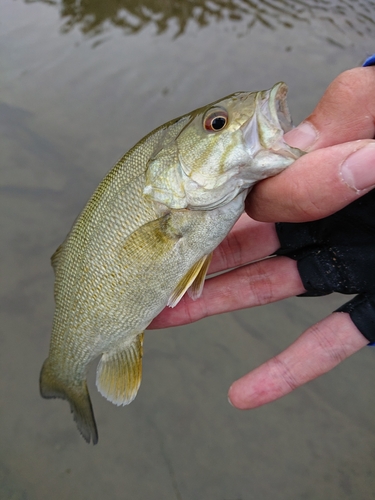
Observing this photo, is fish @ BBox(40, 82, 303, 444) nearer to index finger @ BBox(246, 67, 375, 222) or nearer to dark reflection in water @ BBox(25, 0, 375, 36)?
index finger @ BBox(246, 67, 375, 222)

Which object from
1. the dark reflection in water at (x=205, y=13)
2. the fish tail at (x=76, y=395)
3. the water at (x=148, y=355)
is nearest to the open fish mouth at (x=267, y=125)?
the fish tail at (x=76, y=395)

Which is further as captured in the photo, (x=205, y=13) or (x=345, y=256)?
(x=205, y=13)

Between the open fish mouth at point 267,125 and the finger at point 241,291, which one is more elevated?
the open fish mouth at point 267,125

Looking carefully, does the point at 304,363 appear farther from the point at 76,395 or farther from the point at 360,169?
the point at 76,395

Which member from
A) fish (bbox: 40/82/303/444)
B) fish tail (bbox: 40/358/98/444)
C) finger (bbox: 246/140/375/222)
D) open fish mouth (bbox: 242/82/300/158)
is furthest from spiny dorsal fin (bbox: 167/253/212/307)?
A: fish tail (bbox: 40/358/98/444)

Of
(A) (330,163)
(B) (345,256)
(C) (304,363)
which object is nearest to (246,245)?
(B) (345,256)

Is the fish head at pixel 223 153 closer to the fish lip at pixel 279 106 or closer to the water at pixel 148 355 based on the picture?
the fish lip at pixel 279 106

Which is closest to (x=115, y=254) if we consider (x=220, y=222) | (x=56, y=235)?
(x=220, y=222)
